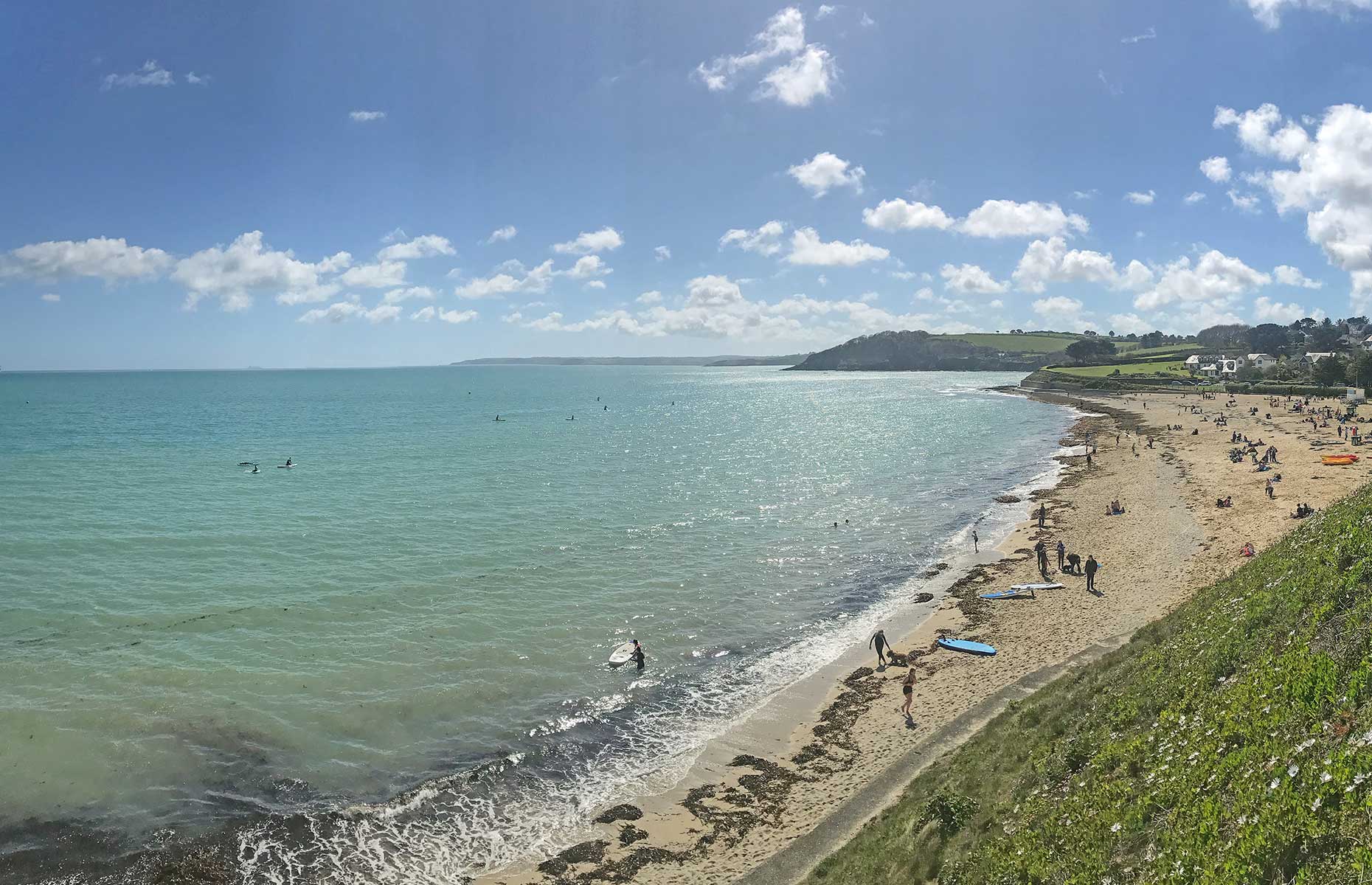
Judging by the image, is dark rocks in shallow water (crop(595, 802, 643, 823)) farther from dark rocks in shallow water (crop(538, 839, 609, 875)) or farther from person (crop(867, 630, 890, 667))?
person (crop(867, 630, 890, 667))

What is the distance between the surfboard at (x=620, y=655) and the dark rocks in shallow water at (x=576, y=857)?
9.34 meters

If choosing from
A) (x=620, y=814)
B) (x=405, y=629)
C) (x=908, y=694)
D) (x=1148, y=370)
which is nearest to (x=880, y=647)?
(x=908, y=694)

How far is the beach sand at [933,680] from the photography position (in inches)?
656

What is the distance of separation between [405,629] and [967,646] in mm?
22153

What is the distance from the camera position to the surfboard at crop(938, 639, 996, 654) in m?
26.9

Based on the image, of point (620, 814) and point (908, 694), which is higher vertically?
point (908, 694)

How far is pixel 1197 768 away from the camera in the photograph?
942 cm

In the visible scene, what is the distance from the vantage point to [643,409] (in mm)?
156125

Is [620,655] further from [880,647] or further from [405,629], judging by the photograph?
[880,647]

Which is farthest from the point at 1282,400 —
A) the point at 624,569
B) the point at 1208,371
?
the point at 624,569

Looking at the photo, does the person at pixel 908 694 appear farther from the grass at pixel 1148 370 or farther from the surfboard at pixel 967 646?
the grass at pixel 1148 370

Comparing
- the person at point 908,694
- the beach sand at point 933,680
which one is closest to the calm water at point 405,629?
the beach sand at point 933,680

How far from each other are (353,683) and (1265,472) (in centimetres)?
6236

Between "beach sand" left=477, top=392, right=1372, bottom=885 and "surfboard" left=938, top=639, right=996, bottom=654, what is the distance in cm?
49
